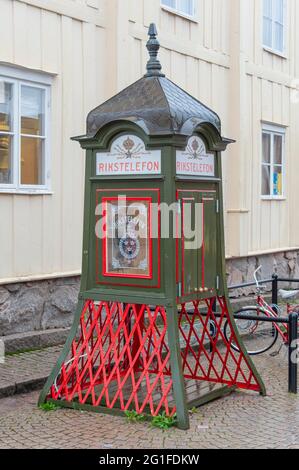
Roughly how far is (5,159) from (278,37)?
320 inches

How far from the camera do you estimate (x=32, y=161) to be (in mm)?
9539

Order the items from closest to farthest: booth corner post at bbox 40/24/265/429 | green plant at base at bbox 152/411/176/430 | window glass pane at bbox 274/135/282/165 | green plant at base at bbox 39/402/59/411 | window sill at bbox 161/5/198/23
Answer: green plant at base at bbox 152/411/176/430
booth corner post at bbox 40/24/265/429
green plant at base at bbox 39/402/59/411
window sill at bbox 161/5/198/23
window glass pane at bbox 274/135/282/165

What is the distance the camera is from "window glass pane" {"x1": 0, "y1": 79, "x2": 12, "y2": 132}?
9.13 metres

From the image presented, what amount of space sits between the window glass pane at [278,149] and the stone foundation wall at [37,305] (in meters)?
6.70

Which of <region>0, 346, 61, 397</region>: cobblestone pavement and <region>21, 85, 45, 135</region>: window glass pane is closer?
<region>0, 346, 61, 397</region>: cobblestone pavement

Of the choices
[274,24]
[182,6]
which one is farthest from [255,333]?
[274,24]

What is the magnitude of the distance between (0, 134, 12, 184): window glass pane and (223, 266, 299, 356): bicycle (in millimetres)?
3272

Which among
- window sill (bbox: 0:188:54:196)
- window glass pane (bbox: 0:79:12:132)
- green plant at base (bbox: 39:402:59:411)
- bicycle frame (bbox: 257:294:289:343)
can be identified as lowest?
green plant at base (bbox: 39:402:59:411)

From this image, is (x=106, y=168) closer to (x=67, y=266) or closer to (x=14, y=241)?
(x=14, y=241)

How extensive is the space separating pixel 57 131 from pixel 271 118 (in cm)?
634

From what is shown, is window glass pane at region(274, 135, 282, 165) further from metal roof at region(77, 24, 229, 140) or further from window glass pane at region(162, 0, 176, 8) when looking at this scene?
metal roof at region(77, 24, 229, 140)

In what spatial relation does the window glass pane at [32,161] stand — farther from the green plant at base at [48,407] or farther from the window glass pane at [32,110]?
the green plant at base at [48,407]

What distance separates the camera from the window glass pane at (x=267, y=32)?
14.7 meters

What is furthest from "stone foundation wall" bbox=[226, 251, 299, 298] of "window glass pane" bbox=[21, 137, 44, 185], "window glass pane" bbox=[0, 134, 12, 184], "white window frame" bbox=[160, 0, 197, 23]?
"window glass pane" bbox=[0, 134, 12, 184]
